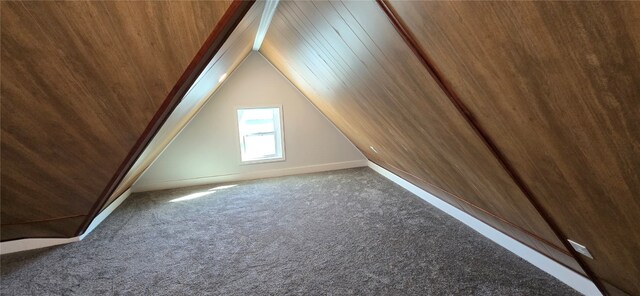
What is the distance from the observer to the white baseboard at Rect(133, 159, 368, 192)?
15.0ft

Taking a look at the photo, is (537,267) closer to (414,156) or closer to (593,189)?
(414,156)

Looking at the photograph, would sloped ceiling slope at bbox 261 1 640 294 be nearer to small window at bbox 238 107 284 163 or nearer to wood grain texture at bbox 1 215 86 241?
wood grain texture at bbox 1 215 86 241

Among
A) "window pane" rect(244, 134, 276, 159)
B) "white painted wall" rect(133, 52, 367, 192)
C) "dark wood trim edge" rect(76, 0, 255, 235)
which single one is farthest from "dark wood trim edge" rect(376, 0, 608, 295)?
"window pane" rect(244, 134, 276, 159)

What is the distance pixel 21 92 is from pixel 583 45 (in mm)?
2217

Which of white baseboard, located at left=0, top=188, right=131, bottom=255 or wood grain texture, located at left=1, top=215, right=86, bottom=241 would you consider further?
white baseboard, located at left=0, top=188, right=131, bottom=255

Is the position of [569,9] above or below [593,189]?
above

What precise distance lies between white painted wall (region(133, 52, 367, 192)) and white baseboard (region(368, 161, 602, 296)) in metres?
2.28

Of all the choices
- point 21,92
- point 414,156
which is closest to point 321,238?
point 414,156

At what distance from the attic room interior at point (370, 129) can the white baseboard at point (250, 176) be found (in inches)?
26.3

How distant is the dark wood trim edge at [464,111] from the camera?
1179 mm

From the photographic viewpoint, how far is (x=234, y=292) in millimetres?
2014

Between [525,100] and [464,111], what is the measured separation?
13.4 inches

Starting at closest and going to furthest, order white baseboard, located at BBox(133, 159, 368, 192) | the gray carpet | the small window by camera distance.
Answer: the gray carpet
white baseboard, located at BBox(133, 159, 368, 192)
the small window

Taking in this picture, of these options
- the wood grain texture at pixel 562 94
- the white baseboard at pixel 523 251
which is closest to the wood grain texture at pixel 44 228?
the wood grain texture at pixel 562 94
